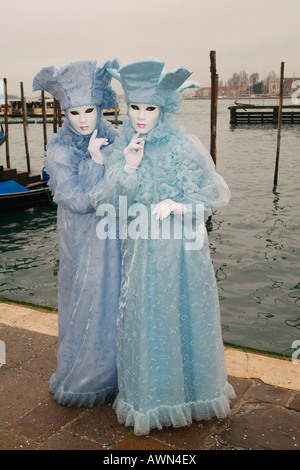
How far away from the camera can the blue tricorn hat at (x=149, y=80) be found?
2174 mm

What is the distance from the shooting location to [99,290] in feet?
8.21

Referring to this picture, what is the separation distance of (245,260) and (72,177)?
17.5 feet

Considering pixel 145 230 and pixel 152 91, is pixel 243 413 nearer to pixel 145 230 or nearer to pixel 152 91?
pixel 145 230

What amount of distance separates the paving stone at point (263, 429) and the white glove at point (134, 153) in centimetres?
130

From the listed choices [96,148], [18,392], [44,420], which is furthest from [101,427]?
[96,148]

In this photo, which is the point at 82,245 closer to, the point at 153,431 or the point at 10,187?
the point at 153,431

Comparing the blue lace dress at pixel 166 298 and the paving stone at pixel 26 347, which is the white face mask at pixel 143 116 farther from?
the paving stone at pixel 26 347

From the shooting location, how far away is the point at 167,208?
2.24 meters

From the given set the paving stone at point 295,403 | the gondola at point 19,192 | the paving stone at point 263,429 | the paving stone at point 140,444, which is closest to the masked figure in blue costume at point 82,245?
the paving stone at point 140,444

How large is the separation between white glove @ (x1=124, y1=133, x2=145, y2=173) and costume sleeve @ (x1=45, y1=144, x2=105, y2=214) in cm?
25

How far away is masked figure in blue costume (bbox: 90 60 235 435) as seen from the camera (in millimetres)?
2289

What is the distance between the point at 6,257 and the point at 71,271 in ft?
19.1

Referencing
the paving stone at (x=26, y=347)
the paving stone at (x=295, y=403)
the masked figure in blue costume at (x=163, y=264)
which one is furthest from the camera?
the paving stone at (x=26, y=347)
